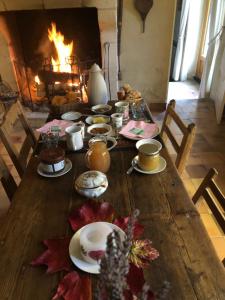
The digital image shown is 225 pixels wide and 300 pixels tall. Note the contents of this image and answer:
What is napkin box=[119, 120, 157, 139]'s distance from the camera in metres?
1.33

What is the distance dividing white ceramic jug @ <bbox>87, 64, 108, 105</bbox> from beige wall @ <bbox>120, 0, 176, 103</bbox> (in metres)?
1.46

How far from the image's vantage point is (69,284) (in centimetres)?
67

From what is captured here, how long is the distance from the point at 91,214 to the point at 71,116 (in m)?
0.83

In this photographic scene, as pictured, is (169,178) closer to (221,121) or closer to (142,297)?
(142,297)

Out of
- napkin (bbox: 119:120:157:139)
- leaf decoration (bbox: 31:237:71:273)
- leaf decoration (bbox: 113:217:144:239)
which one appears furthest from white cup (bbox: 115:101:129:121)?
leaf decoration (bbox: 31:237:71:273)

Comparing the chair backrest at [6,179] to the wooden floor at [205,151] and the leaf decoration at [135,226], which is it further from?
the wooden floor at [205,151]

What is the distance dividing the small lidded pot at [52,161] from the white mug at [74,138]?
0.13 m

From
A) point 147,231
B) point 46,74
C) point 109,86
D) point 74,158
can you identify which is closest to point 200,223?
point 147,231

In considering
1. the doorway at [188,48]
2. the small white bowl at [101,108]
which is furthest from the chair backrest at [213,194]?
the doorway at [188,48]

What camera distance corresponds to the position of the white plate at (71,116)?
1.55 m

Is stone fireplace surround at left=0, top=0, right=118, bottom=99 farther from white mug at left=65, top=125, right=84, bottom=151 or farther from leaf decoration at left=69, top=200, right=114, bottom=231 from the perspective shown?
leaf decoration at left=69, top=200, right=114, bottom=231

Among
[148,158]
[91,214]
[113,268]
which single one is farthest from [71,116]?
[113,268]

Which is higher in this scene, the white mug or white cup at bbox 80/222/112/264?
the white mug

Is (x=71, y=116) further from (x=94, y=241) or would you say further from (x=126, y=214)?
(x=94, y=241)
